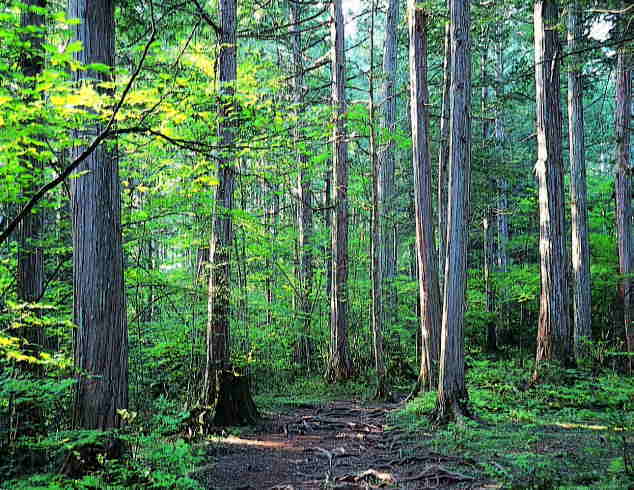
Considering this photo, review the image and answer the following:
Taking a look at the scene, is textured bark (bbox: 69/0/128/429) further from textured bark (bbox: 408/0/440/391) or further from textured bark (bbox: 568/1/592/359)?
textured bark (bbox: 568/1/592/359)

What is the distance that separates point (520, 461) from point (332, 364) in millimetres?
8724

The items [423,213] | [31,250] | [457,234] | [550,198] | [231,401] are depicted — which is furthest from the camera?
[423,213]

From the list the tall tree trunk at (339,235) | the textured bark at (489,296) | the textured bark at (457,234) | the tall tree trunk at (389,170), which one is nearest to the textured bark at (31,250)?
the textured bark at (457,234)

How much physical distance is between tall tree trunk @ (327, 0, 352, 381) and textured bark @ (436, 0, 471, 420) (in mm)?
5410

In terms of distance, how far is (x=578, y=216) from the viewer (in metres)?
14.7

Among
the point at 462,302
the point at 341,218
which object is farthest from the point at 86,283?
the point at 341,218

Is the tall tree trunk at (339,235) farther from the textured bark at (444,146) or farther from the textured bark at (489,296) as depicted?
the textured bark at (489,296)

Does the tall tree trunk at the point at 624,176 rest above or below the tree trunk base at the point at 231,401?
above

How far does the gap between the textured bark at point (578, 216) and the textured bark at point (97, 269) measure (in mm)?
12286

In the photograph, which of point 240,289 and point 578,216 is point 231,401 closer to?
point 240,289

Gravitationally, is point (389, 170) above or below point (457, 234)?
above

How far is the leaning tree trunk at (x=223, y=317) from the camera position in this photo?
28.1 feet

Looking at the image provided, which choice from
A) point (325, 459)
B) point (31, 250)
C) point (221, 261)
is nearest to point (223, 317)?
point (221, 261)

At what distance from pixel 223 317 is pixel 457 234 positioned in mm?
4079
